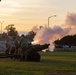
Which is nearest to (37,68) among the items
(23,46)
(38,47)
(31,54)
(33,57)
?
(38,47)

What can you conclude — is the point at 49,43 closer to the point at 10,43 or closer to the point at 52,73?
the point at 10,43

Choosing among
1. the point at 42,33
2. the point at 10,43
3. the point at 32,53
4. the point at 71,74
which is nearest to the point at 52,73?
the point at 71,74

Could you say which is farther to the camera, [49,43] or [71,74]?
[49,43]

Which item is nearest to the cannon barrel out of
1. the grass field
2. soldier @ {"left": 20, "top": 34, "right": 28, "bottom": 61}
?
soldier @ {"left": 20, "top": 34, "right": 28, "bottom": 61}

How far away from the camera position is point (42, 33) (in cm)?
4412

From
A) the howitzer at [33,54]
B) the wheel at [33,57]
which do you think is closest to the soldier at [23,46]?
the howitzer at [33,54]

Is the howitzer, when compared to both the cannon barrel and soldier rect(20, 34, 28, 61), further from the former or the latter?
soldier rect(20, 34, 28, 61)

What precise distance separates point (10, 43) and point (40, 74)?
2989cm

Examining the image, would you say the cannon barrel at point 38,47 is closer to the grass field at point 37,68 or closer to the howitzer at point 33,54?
the howitzer at point 33,54

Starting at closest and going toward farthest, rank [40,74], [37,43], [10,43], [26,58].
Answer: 1. [40,74]
2. [26,58]
3. [37,43]
4. [10,43]

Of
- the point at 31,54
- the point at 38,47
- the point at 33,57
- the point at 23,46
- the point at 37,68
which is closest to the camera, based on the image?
the point at 37,68

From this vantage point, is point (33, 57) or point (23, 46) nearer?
point (33, 57)

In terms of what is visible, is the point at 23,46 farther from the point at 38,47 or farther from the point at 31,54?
the point at 38,47

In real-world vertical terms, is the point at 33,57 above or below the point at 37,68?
above
